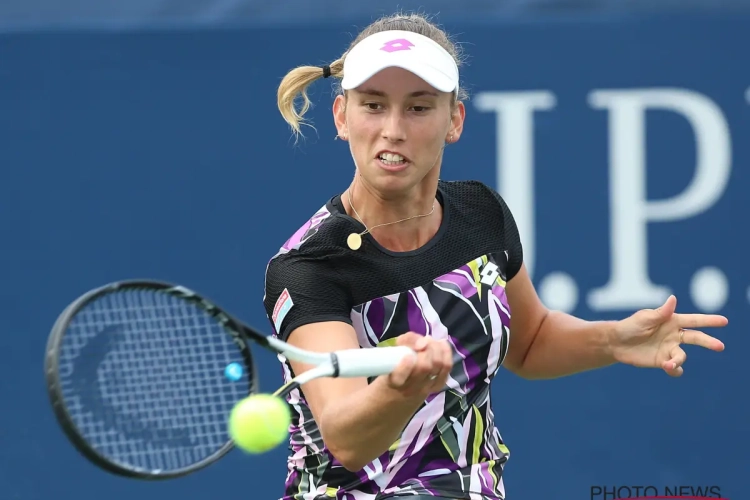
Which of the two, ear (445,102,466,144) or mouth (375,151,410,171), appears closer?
mouth (375,151,410,171)

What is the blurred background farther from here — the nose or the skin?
the nose

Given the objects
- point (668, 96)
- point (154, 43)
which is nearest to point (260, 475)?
point (154, 43)

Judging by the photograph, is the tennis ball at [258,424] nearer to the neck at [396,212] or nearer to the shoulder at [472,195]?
the neck at [396,212]

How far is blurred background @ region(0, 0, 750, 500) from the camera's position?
176 inches

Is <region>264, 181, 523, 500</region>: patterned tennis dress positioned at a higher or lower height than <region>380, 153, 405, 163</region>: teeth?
lower

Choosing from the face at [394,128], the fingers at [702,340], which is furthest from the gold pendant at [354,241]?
the fingers at [702,340]

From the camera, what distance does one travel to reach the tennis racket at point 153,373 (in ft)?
7.56

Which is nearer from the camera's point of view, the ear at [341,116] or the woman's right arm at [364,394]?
the woman's right arm at [364,394]

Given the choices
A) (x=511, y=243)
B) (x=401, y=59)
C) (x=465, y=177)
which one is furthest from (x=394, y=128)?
(x=465, y=177)

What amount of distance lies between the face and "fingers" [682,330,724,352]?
706 millimetres

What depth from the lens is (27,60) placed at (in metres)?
4.57

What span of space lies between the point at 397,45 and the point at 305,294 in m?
0.56

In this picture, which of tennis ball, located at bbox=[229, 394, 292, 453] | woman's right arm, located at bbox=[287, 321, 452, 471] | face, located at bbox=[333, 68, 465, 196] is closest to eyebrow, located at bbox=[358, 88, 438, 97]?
face, located at bbox=[333, 68, 465, 196]

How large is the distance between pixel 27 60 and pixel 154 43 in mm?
453
